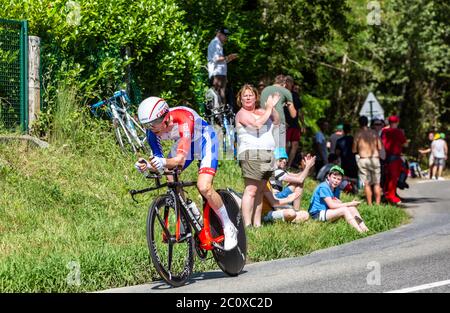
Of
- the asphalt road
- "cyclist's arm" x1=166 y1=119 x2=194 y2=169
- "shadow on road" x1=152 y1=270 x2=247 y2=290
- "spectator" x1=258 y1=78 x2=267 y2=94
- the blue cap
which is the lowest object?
"shadow on road" x1=152 y1=270 x2=247 y2=290

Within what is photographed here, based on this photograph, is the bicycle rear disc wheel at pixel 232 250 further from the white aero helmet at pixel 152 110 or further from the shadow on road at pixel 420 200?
the shadow on road at pixel 420 200

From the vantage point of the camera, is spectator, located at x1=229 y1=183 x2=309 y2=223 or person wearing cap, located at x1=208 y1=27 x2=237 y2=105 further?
person wearing cap, located at x1=208 y1=27 x2=237 y2=105

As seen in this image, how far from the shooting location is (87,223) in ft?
43.2

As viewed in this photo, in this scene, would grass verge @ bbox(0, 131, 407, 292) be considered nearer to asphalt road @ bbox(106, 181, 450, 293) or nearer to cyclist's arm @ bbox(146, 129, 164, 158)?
asphalt road @ bbox(106, 181, 450, 293)

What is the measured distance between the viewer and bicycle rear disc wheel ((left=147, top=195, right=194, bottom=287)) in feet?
30.3

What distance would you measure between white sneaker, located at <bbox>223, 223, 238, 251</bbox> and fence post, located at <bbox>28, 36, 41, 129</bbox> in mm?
7395

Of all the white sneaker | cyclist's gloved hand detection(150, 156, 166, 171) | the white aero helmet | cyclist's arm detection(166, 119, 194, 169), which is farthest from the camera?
the white sneaker

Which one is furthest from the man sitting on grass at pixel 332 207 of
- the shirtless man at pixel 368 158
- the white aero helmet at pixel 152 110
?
the white aero helmet at pixel 152 110

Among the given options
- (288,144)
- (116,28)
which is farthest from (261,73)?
(116,28)

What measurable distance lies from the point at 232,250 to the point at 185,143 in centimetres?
131

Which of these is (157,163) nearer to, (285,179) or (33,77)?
(285,179)

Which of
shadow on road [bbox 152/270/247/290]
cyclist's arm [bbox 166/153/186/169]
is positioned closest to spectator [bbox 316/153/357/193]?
shadow on road [bbox 152/270/247/290]

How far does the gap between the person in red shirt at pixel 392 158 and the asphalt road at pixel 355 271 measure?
20.3 feet
